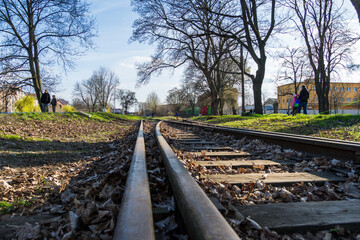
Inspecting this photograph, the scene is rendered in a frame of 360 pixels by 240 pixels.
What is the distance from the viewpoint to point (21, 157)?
4414 millimetres

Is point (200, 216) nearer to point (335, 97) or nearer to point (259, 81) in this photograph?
point (259, 81)

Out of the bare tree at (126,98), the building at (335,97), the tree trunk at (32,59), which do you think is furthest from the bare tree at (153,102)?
the tree trunk at (32,59)

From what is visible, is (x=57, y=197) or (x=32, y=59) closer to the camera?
(x=57, y=197)

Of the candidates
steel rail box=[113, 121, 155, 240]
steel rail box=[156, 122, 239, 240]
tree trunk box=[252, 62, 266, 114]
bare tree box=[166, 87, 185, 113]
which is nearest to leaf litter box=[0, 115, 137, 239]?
steel rail box=[113, 121, 155, 240]

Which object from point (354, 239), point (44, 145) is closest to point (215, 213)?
point (354, 239)

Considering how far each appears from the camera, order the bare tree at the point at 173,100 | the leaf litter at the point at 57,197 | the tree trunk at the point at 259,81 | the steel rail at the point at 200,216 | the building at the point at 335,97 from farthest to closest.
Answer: the bare tree at the point at 173,100 → the building at the point at 335,97 → the tree trunk at the point at 259,81 → the leaf litter at the point at 57,197 → the steel rail at the point at 200,216

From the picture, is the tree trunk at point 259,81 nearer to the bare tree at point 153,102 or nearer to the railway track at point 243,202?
the railway track at point 243,202

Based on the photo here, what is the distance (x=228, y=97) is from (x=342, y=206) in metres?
45.1

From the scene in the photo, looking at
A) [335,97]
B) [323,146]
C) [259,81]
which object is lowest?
[323,146]

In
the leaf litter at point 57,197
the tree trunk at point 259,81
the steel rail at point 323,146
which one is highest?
the tree trunk at point 259,81

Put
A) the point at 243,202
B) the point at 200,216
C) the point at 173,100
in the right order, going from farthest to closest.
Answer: the point at 173,100 → the point at 243,202 → the point at 200,216

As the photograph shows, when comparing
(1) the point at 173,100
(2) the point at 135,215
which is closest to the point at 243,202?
(2) the point at 135,215

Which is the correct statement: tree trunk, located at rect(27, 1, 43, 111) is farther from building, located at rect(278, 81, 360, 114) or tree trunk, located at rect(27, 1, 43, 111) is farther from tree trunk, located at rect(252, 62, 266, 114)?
building, located at rect(278, 81, 360, 114)

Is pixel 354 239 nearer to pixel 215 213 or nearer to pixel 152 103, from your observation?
pixel 215 213
